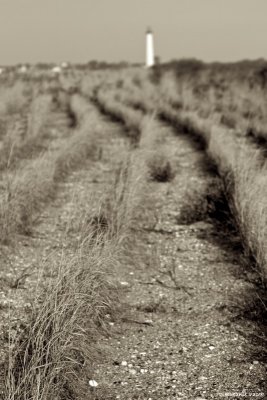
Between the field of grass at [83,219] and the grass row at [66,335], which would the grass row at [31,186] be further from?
the grass row at [66,335]

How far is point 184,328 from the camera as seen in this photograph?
11.7 ft

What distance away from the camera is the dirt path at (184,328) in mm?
2977

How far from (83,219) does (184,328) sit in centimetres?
147

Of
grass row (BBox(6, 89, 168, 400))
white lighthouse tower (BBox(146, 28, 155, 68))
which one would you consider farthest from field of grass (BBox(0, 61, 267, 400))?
white lighthouse tower (BBox(146, 28, 155, 68))

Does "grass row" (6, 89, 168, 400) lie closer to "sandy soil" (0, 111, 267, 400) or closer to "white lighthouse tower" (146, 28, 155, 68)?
"sandy soil" (0, 111, 267, 400)

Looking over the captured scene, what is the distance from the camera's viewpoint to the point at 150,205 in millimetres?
6180

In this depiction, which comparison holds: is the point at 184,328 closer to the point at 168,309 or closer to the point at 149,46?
the point at 168,309

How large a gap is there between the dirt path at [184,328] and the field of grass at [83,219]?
0.33 ft

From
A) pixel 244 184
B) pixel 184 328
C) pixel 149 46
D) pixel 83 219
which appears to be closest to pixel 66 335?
pixel 184 328

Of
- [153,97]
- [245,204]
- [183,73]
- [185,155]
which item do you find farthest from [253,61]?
[245,204]

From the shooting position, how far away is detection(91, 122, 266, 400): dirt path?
9.77 ft

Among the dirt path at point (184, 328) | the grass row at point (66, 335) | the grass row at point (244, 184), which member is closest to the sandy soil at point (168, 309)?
the dirt path at point (184, 328)

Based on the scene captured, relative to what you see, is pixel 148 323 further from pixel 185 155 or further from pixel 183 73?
pixel 183 73

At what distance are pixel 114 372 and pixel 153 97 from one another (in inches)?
580
